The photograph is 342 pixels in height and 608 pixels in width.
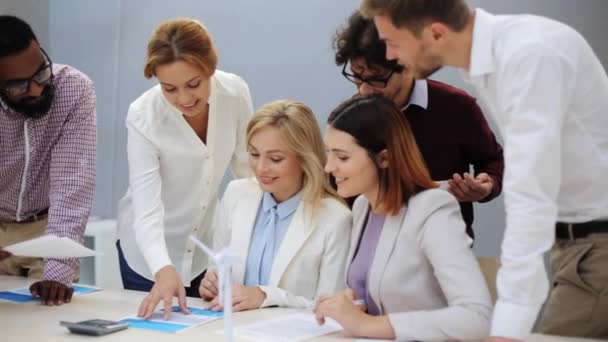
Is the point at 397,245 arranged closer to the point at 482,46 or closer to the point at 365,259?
the point at 365,259

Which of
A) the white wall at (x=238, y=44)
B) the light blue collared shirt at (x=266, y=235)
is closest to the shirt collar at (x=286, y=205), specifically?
the light blue collared shirt at (x=266, y=235)

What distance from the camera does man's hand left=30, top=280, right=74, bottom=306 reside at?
230 cm

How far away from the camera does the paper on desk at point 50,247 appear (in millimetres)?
2064

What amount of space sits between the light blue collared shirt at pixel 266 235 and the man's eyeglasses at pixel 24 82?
0.80 metres

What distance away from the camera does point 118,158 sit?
4.49m

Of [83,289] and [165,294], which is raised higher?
[165,294]

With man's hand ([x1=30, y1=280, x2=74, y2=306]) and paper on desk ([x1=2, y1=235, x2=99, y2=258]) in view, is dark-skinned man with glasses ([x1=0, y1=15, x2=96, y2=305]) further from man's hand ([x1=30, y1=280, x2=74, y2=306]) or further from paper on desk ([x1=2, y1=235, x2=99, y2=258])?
paper on desk ([x1=2, y1=235, x2=99, y2=258])

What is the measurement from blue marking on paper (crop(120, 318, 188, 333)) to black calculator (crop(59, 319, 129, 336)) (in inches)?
1.4

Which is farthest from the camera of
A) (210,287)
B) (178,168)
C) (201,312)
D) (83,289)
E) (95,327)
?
(178,168)

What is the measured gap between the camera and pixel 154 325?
198 centimetres

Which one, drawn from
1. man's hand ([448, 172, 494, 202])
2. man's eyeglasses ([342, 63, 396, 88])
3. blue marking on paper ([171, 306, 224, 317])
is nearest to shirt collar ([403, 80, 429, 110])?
man's eyeglasses ([342, 63, 396, 88])

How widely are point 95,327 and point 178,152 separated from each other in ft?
2.82

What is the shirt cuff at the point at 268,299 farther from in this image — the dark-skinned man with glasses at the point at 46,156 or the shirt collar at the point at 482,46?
the shirt collar at the point at 482,46

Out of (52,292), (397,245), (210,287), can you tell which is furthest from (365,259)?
(52,292)
